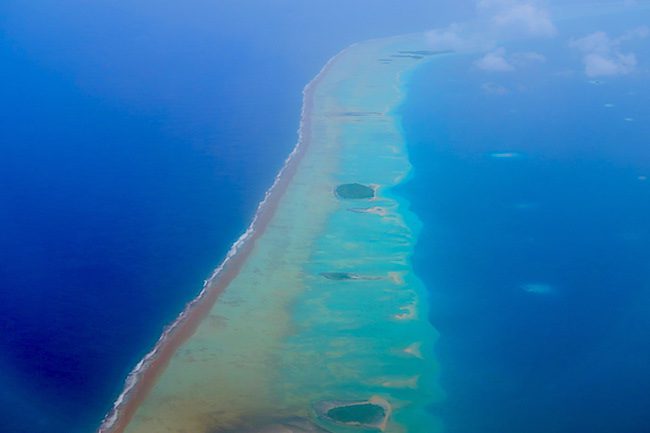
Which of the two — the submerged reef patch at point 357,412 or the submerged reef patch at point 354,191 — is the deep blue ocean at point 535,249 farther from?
the submerged reef patch at point 354,191

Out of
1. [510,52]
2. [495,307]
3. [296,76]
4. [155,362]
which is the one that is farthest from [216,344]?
[510,52]

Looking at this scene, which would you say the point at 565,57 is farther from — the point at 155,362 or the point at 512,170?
the point at 155,362

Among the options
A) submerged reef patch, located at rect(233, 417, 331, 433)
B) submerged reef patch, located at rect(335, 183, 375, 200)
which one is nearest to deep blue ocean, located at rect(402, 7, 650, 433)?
submerged reef patch, located at rect(335, 183, 375, 200)

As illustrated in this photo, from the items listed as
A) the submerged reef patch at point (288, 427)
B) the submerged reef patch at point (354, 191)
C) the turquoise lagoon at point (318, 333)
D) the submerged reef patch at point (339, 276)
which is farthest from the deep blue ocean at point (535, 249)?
the submerged reef patch at point (288, 427)

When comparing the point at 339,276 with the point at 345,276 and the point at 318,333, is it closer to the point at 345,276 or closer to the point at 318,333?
the point at 345,276

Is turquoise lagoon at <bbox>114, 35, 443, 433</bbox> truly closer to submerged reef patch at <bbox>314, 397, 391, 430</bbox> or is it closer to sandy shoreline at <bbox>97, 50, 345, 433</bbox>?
submerged reef patch at <bbox>314, 397, 391, 430</bbox>

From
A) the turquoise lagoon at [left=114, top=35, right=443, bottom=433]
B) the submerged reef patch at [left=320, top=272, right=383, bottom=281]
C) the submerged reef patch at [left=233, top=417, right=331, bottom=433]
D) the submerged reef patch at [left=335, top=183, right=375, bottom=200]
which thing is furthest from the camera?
the submerged reef patch at [left=335, top=183, right=375, bottom=200]
